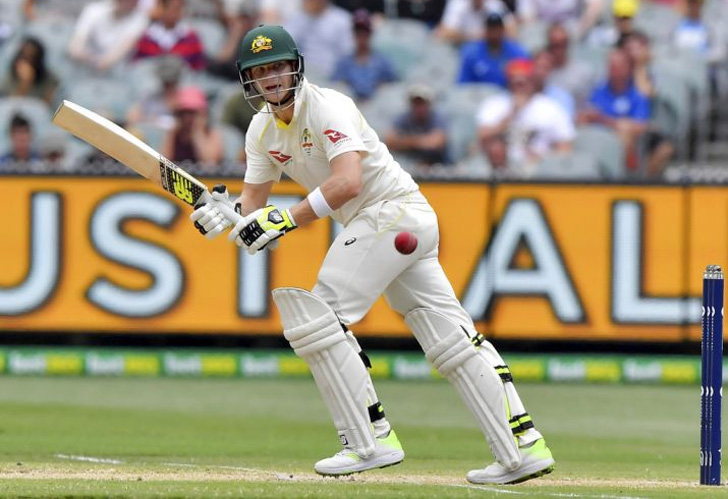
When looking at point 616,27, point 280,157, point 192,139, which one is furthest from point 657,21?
point 280,157

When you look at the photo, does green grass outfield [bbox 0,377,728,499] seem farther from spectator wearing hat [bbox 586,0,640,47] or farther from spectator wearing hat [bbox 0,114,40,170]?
spectator wearing hat [bbox 586,0,640,47]

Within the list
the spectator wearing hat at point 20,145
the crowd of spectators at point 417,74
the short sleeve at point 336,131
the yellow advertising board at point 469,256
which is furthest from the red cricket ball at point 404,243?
the spectator wearing hat at point 20,145

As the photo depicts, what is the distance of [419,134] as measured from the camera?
12.8 metres

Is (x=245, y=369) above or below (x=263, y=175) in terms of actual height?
below

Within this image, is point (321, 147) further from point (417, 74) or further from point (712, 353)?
point (417, 74)

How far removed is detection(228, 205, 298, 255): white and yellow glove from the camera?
582 centimetres

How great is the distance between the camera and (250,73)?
5984 millimetres

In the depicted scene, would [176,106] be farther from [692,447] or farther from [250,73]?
[250,73]

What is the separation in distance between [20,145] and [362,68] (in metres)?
3.16

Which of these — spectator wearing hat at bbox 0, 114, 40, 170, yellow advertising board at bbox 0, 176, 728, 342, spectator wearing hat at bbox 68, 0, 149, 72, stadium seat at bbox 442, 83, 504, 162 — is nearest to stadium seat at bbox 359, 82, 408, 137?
stadium seat at bbox 442, 83, 504, 162

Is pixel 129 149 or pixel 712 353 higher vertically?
pixel 129 149

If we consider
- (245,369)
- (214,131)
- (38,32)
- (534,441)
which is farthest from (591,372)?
(38,32)

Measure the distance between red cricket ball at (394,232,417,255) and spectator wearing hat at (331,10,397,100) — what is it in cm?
774

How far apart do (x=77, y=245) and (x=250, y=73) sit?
5.50 metres
